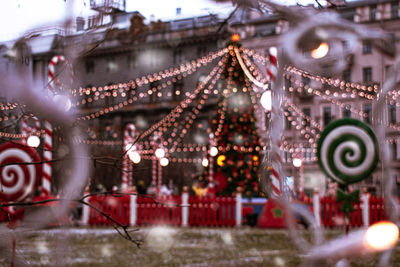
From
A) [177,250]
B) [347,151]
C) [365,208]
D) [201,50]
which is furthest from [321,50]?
[201,50]

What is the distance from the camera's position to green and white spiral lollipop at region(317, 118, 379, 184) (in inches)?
141

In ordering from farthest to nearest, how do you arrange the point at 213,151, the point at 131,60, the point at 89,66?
the point at 89,66 < the point at 131,60 < the point at 213,151

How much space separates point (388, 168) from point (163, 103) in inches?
1725

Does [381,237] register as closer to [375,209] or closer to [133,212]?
[133,212]

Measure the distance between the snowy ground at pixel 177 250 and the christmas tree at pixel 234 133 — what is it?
131 inches

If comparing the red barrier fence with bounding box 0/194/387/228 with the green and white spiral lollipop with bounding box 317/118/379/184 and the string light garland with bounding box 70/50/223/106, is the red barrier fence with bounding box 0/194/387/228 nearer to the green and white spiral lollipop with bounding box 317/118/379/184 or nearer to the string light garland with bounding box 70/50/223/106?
the string light garland with bounding box 70/50/223/106

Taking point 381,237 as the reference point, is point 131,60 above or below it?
above

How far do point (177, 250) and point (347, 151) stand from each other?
5471mm

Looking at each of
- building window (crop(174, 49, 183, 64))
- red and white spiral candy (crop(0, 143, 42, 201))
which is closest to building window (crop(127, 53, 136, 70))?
building window (crop(174, 49, 183, 64))

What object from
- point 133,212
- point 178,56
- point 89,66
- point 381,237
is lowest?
point 133,212

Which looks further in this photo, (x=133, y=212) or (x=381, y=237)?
(x=133, y=212)

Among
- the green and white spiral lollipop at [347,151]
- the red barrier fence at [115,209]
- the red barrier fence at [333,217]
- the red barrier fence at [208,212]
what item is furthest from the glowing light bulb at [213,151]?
the green and white spiral lollipop at [347,151]

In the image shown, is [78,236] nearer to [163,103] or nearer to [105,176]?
[105,176]

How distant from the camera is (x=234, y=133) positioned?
16.0 m
